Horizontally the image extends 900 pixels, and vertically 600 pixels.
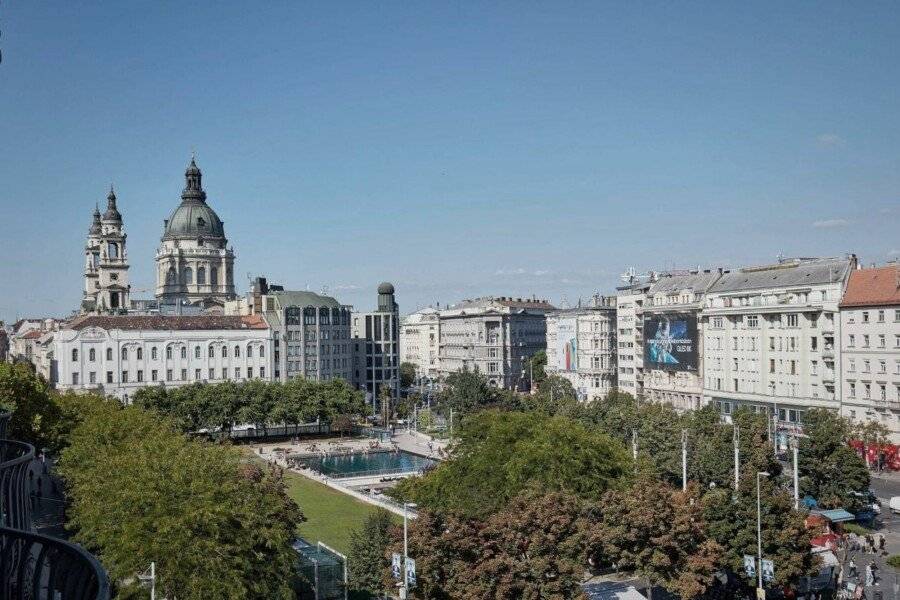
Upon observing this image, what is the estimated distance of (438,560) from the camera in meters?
30.9

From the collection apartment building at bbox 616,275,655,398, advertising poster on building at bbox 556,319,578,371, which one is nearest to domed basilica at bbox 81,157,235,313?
advertising poster on building at bbox 556,319,578,371

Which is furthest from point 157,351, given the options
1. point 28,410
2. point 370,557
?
point 370,557

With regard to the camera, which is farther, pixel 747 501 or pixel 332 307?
pixel 332 307

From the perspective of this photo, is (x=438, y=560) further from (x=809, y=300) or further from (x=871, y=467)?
(x=809, y=300)

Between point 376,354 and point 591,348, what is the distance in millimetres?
26980

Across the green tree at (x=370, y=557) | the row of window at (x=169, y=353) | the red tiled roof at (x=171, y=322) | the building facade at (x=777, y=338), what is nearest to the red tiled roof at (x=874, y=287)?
the building facade at (x=777, y=338)

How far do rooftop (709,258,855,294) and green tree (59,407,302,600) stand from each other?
2197 inches

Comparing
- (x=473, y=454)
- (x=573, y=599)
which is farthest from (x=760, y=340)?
(x=573, y=599)

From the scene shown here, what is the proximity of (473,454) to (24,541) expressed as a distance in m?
33.1

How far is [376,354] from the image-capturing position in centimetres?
12075

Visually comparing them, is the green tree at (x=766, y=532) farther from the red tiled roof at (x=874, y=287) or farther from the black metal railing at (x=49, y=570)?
the red tiled roof at (x=874, y=287)

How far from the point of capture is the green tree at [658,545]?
31594 mm

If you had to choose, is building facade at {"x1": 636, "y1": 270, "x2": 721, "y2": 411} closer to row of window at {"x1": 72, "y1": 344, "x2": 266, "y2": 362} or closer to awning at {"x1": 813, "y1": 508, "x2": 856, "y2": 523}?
row of window at {"x1": 72, "y1": 344, "x2": 266, "y2": 362}

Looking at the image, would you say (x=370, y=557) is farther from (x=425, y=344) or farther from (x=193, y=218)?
(x=425, y=344)
